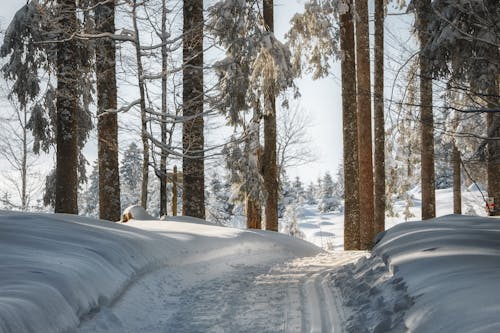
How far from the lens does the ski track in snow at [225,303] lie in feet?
13.0

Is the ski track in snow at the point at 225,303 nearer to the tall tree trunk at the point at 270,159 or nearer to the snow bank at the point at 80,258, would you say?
the snow bank at the point at 80,258

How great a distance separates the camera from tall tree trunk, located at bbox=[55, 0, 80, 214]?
972 cm

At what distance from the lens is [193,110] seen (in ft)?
35.9

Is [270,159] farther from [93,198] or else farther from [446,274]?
[93,198]

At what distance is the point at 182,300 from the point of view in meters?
4.89

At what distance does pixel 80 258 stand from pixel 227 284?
6.50ft

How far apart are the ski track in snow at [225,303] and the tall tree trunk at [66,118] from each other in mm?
4741

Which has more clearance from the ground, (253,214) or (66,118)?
(66,118)

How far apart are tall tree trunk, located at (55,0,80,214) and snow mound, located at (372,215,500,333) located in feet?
22.7

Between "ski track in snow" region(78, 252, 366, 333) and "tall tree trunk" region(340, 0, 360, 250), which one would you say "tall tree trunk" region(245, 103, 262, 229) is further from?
"ski track in snow" region(78, 252, 366, 333)

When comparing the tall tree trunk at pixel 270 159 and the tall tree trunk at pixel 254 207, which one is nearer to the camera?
the tall tree trunk at pixel 270 159

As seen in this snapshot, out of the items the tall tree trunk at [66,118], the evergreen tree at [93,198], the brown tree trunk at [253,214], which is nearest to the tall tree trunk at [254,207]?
the brown tree trunk at [253,214]

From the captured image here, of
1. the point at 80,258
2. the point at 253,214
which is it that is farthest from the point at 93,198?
the point at 80,258

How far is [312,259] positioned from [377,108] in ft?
21.1
